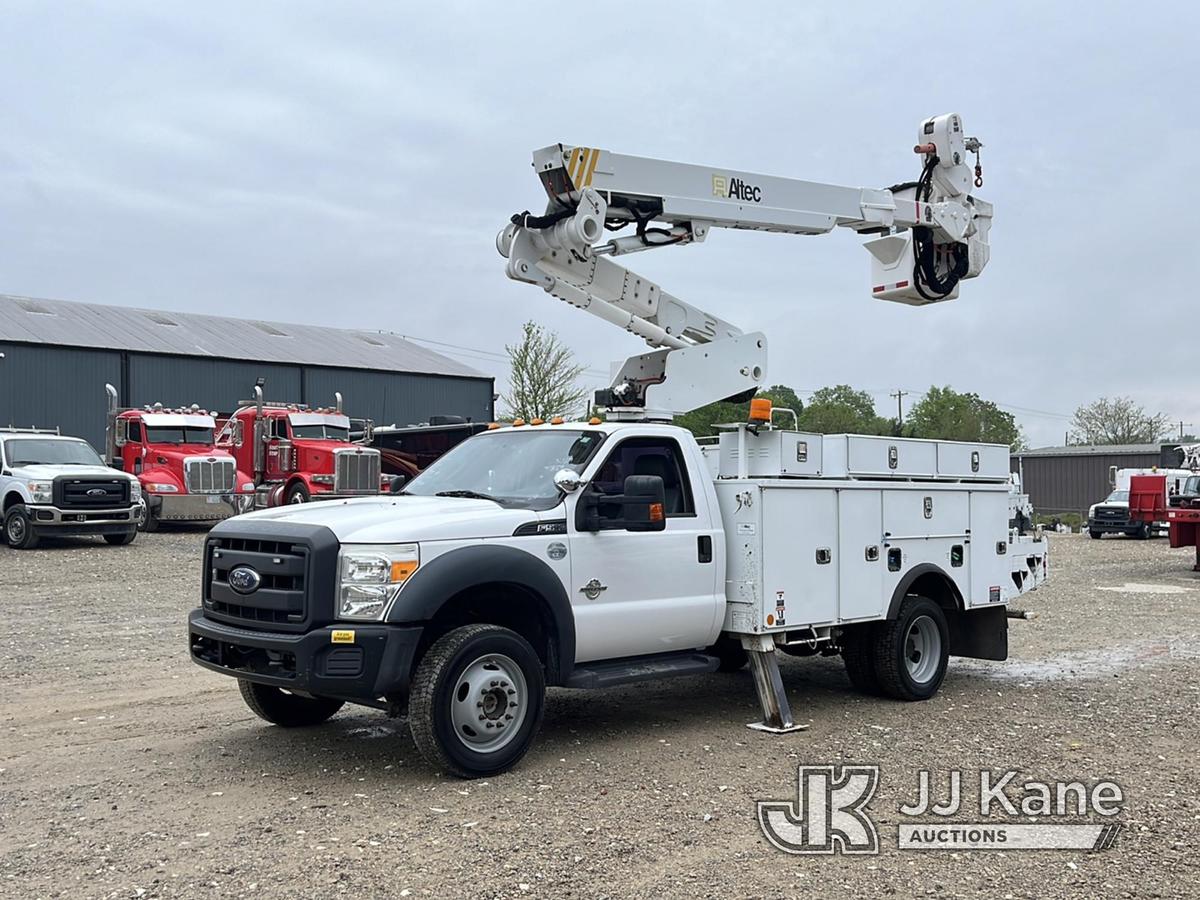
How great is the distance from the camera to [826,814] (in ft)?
19.9

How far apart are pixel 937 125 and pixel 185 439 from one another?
63.6ft

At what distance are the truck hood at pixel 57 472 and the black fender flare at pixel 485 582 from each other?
16701 mm

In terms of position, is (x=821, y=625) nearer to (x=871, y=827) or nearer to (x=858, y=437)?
(x=858, y=437)

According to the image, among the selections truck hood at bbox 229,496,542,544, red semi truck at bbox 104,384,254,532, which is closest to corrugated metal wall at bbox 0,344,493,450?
red semi truck at bbox 104,384,254,532

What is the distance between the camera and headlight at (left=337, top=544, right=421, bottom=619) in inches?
246

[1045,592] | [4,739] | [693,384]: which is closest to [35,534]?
[4,739]

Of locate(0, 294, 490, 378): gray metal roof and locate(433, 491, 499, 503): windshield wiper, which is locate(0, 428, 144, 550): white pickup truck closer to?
locate(433, 491, 499, 503): windshield wiper

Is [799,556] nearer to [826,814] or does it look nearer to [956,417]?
[826,814]

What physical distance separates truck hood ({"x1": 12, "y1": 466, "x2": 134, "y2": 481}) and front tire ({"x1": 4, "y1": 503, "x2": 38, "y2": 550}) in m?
0.56

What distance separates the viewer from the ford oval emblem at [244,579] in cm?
652

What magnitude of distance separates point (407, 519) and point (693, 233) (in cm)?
437

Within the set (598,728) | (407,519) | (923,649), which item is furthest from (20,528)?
(923,649)

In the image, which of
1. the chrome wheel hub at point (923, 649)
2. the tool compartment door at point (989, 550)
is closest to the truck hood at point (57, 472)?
the chrome wheel hub at point (923, 649)

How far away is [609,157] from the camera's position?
8.88m
